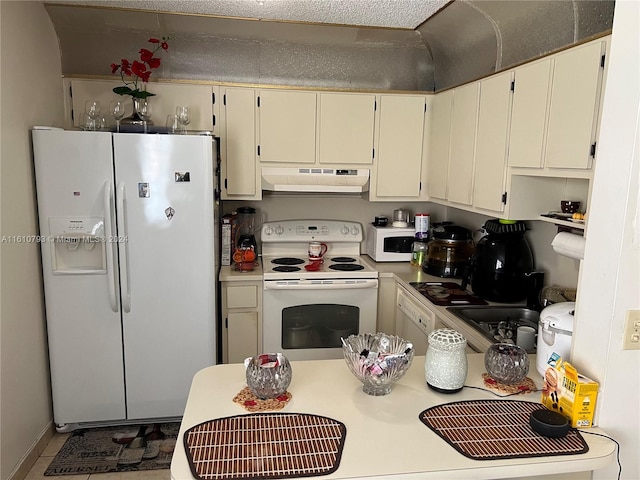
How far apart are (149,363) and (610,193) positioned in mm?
2493

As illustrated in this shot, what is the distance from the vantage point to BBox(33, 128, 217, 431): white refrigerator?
254 cm

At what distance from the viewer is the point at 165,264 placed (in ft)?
8.86

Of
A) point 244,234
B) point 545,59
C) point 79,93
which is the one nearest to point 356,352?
point 545,59

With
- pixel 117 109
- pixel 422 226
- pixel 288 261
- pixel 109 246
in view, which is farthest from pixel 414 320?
pixel 117 109

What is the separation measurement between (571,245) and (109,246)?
2.31 metres

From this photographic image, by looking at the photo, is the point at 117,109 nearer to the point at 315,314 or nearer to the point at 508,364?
the point at 315,314

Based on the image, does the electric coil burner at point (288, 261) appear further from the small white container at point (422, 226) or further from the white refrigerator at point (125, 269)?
the small white container at point (422, 226)

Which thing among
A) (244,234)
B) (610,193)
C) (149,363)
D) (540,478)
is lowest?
(149,363)

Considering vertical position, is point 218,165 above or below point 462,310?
above

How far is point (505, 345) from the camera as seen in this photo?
1.64 m

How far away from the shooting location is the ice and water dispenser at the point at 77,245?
256cm

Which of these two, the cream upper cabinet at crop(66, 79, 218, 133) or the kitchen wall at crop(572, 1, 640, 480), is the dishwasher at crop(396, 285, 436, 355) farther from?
the cream upper cabinet at crop(66, 79, 218, 133)

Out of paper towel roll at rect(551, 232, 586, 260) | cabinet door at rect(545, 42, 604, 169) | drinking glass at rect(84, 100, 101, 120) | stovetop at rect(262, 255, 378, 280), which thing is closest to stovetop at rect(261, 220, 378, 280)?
stovetop at rect(262, 255, 378, 280)

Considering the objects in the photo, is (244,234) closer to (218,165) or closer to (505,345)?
(218,165)
